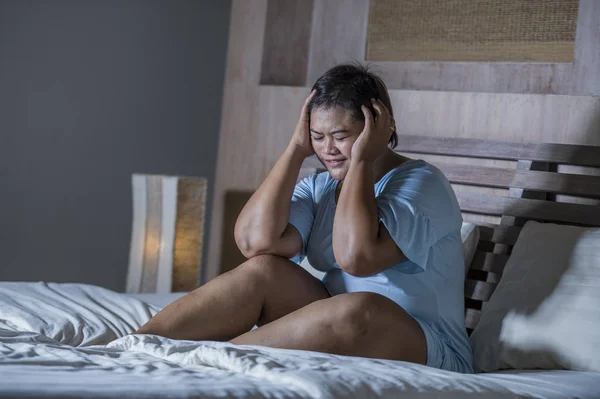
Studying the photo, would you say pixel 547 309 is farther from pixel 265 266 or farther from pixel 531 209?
pixel 265 266

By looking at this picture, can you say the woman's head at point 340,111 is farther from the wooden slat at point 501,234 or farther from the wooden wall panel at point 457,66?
the wooden wall panel at point 457,66

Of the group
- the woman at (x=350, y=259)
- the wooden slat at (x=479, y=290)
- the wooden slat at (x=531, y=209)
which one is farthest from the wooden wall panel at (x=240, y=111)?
the woman at (x=350, y=259)

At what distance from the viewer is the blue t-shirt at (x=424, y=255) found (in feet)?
6.15

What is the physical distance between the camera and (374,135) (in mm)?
2014

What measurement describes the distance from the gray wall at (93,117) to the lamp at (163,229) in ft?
2.18

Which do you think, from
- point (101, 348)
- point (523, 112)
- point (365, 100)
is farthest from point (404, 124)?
point (101, 348)

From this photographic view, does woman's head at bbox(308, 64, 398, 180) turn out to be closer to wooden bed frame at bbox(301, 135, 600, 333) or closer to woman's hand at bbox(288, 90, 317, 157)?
woman's hand at bbox(288, 90, 317, 157)

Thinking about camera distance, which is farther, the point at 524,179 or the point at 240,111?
the point at 240,111

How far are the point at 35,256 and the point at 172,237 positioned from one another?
2.70 ft

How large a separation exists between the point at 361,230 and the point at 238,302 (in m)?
0.33

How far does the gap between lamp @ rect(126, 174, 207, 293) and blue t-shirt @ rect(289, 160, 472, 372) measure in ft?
5.40

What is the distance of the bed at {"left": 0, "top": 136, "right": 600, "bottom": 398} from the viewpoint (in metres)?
1.31

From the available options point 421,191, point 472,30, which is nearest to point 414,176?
point 421,191

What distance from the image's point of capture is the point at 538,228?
232 cm
